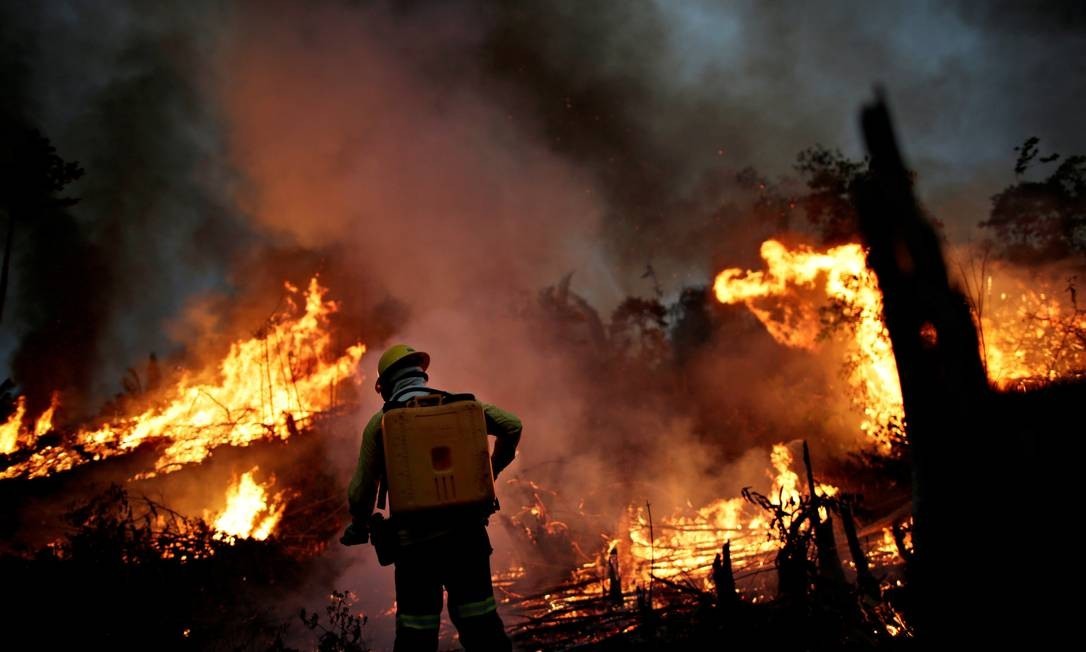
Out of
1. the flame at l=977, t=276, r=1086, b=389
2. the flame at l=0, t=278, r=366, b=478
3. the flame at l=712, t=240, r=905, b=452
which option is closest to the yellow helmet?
the flame at l=712, t=240, r=905, b=452

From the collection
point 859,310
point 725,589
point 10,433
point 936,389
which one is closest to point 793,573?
point 725,589

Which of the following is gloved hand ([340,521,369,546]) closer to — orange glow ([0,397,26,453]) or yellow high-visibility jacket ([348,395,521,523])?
yellow high-visibility jacket ([348,395,521,523])

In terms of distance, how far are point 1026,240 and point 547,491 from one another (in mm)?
20958

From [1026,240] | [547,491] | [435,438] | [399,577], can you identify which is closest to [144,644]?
[399,577]

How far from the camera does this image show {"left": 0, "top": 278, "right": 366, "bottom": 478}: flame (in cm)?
1150

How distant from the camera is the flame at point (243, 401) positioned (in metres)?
11.5

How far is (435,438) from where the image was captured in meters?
3.02

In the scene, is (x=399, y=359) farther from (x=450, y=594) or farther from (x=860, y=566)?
(x=860, y=566)

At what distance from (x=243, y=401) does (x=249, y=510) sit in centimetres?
650

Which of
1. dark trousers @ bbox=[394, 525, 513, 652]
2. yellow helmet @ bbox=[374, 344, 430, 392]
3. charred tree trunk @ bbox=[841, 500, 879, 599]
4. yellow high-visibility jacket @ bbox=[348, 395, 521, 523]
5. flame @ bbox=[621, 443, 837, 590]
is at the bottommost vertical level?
flame @ bbox=[621, 443, 837, 590]

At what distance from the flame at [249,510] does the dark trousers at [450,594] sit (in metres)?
8.65

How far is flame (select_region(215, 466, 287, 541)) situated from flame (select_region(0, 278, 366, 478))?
129 cm

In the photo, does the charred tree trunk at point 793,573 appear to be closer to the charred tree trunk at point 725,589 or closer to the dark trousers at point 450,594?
the charred tree trunk at point 725,589

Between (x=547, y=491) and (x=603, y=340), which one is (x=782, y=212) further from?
(x=547, y=491)
